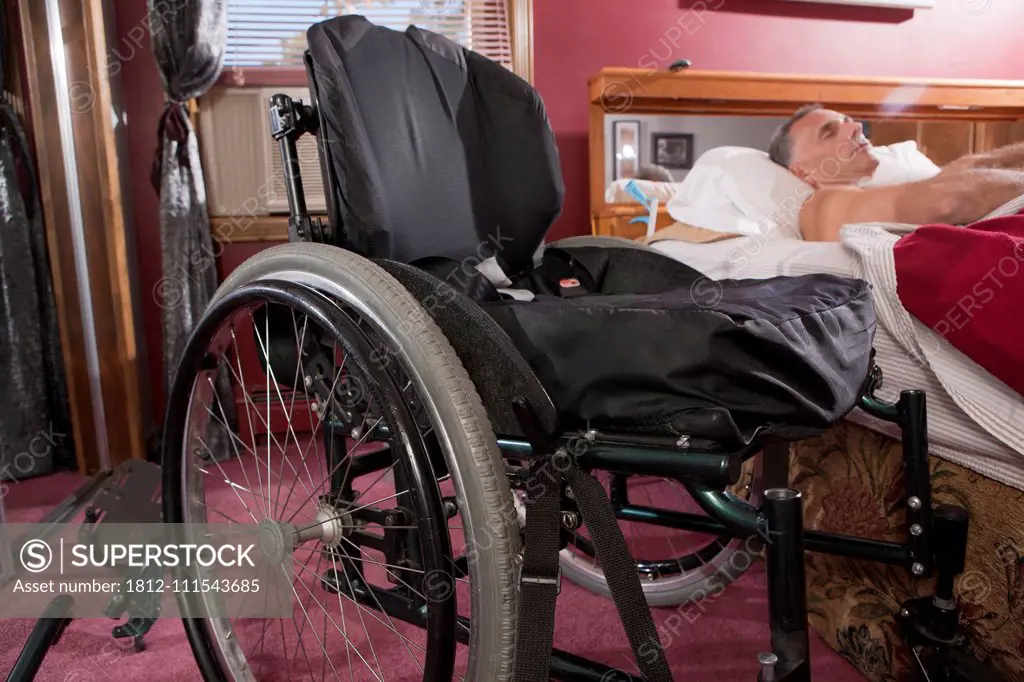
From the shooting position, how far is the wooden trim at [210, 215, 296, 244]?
2318mm

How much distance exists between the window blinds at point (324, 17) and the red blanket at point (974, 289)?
6.05ft

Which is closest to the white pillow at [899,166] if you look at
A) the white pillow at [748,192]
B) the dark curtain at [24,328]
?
the white pillow at [748,192]

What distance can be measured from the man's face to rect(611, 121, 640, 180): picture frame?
57cm

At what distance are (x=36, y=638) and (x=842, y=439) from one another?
4.05ft

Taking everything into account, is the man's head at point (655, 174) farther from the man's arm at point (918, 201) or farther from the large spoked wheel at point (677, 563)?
the large spoked wheel at point (677, 563)

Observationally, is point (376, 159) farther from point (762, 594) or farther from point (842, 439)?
point (762, 594)

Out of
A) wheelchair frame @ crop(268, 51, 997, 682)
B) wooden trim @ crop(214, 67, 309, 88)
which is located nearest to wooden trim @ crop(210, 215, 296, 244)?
wooden trim @ crop(214, 67, 309, 88)

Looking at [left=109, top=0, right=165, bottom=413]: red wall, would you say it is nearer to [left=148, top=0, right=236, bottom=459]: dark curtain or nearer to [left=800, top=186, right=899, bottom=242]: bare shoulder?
[left=148, top=0, right=236, bottom=459]: dark curtain

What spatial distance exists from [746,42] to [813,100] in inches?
16.2

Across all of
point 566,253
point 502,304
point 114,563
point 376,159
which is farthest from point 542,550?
point 114,563

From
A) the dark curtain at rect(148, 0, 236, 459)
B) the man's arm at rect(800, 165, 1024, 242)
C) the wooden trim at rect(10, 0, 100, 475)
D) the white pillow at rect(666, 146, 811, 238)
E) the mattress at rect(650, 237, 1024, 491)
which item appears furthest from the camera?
the dark curtain at rect(148, 0, 236, 459)

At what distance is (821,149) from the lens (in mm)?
1932

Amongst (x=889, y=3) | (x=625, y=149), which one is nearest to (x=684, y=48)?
(x=625, y=149)

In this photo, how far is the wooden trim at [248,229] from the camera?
2318mm
